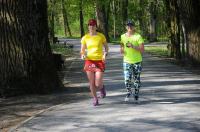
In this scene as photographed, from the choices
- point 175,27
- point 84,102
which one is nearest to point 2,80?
point 84,102

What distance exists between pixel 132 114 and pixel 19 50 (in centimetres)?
446

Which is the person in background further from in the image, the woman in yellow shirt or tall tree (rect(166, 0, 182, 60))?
tall tree (rect(166, 0, 182, 60))

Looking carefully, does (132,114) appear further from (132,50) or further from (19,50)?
(19,50)

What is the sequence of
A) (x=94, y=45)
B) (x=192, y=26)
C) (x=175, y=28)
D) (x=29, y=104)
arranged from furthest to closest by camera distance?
(x=175, y=28) → (x=192, y=26) → (x=29, y=104) → (x=94, y=45)

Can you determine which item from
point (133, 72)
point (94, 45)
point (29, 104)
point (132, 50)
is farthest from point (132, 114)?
point (29, 104)

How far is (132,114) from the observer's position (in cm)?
1004

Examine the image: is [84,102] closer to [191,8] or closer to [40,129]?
[40,129]

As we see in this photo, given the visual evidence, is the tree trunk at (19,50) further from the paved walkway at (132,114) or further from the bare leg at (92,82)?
the bare leg at (92,82)

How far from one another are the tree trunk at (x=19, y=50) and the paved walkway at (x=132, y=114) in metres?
1.85

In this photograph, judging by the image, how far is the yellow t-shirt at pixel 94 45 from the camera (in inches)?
437

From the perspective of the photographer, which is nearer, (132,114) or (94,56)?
(132,114)

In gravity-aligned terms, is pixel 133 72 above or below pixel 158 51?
above

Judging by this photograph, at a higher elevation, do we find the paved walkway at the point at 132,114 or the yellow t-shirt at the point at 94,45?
the yellow t-shirt at the point at 94,45

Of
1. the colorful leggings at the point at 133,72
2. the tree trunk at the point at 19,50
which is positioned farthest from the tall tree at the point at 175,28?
the colorful leggings at the point at 133,72
